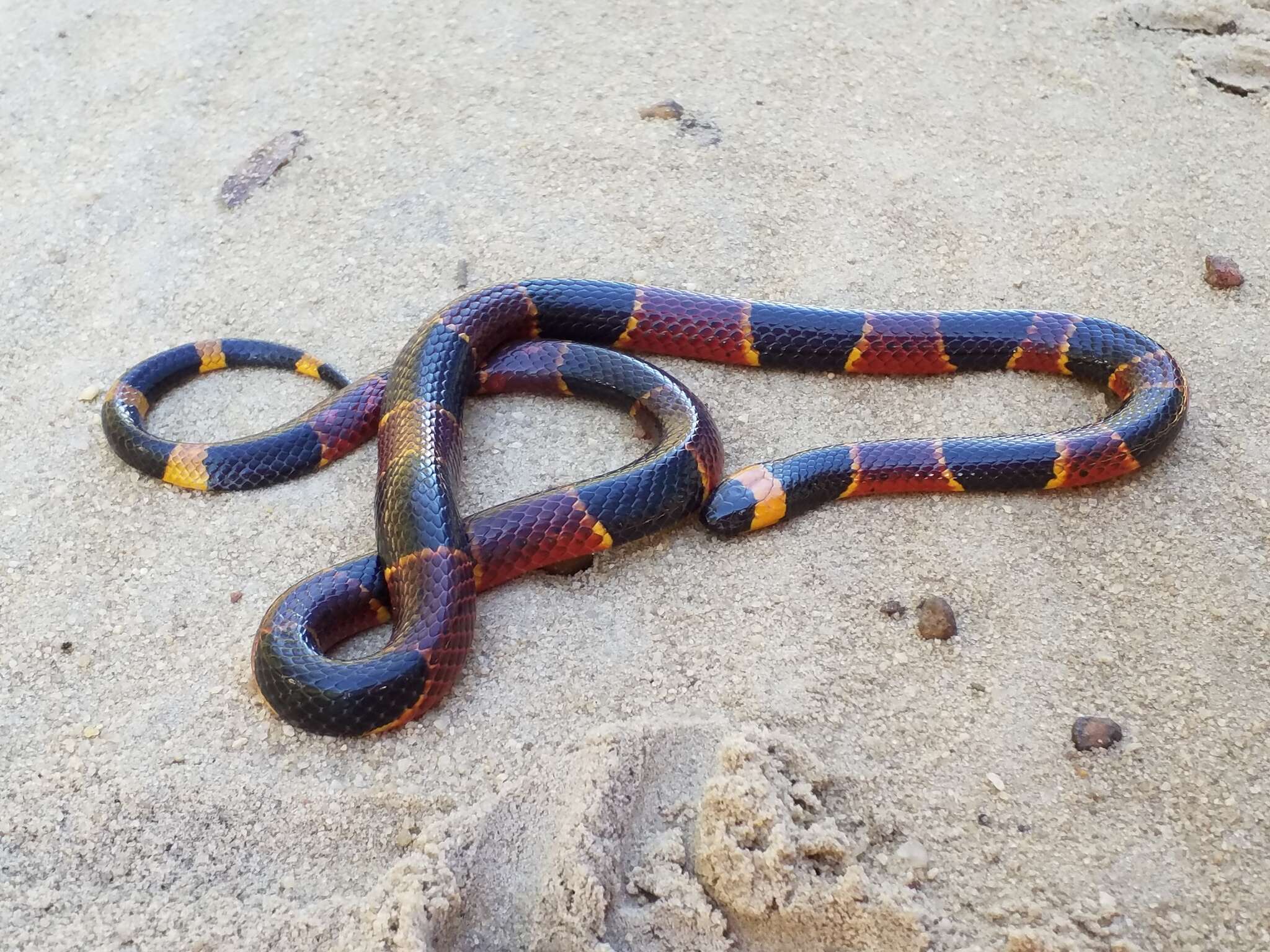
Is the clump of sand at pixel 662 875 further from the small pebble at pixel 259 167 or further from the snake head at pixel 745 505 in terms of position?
the small pebble at pixel 259 167

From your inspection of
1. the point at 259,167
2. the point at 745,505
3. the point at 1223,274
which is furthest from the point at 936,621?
the point at 259,167

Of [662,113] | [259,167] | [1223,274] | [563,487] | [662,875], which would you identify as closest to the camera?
[662,875]

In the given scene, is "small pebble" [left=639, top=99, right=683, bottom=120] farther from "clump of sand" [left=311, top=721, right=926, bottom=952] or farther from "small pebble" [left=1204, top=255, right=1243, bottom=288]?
"clump of sand" [left=311, top=721, right=926, bottom=952]

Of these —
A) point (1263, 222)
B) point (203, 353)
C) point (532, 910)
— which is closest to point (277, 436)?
point (203, 353)

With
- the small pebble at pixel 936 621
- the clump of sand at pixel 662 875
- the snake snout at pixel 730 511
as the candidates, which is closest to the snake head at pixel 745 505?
the snake snout at pixel 730 511

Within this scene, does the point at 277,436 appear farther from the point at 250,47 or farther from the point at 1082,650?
the point at 250,47

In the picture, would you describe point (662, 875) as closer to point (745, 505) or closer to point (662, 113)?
point (745, 505)
